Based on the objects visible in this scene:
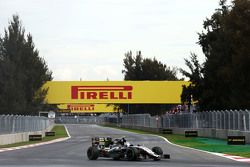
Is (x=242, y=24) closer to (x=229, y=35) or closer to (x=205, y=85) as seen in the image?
(x=229, y=35)

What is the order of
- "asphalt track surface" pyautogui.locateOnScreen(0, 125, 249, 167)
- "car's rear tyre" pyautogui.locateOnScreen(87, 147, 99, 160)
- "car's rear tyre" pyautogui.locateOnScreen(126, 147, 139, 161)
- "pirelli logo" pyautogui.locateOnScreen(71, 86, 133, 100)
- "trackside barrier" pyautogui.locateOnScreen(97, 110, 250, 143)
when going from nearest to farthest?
"asphalt track surface" pyautogui.locateOnScreen(0, 125, 249, 167) → "car's rear tyre" pyautogui.locateOnScreen(126, 147, 139, 161) → "car's rear tyre" pyautogui.locateOnScreen(87, 147, 99, 160) → "trackside barrier" pyautogui.locateOnScreen(97, 110, 250, 143) → "pirelli logo" pyautogui.locateOnScreen(71, 86, 133, 100)

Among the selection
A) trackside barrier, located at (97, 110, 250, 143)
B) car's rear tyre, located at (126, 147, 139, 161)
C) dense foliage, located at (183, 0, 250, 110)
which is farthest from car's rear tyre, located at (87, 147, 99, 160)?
dense foliage, located at (183, 0, 250, 110)

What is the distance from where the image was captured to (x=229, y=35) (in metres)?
59.8

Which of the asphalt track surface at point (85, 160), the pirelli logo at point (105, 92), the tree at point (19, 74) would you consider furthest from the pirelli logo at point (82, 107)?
the asphalt track surface at point (85, 160)

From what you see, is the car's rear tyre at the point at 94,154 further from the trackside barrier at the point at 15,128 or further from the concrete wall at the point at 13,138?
the concrete wall at the point at 13,138

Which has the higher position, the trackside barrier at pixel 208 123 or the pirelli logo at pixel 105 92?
the pirelli logo at pixel 105 92

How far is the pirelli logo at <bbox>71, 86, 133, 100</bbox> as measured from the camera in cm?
Result: 8025

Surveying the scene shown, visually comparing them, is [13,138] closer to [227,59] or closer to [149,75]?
[227,59]

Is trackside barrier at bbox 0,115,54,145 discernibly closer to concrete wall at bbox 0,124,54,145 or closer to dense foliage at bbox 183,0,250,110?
concrete wall at bbox 0,124,54,145

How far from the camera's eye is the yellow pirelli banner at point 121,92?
263ft

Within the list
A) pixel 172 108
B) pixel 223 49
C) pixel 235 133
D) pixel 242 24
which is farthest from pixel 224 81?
pixel 172 108

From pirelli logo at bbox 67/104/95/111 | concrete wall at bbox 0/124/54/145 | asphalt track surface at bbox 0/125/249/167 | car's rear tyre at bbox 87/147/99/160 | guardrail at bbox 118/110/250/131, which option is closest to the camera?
asphalt track surface at bbox 0/125/249/167

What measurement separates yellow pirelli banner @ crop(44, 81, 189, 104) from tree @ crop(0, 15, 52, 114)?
473 centimetres

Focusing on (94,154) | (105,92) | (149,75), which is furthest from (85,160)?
(149,75)
